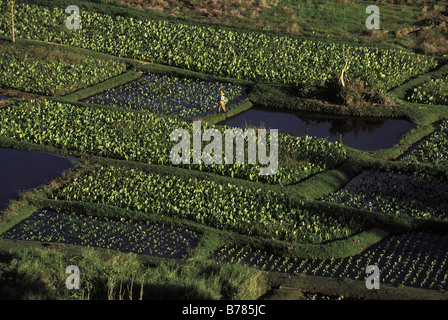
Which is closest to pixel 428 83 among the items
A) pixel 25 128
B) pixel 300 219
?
pixel 300 219

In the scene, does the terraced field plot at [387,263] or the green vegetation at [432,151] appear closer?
the terraced field plot at [387,263]

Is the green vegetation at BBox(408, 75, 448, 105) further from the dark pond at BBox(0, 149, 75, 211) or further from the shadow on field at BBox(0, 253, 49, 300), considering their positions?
the shadow on field at BBox(0, 253, 49, 300)

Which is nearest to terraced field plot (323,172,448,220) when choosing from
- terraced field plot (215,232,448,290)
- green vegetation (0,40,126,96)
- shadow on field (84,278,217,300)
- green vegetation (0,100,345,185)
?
green vegetation (0,100,345,185)

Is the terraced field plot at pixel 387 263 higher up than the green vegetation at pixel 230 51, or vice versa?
the green vegetation at pixel 230 51

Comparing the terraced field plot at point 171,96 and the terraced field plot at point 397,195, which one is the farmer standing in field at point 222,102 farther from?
the terraced field plot at point 397,195

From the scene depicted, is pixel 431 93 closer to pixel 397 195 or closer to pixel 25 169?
pixel 397 195

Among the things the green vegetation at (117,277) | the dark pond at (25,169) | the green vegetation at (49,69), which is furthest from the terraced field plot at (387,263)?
the green vegetation at (49,69)
